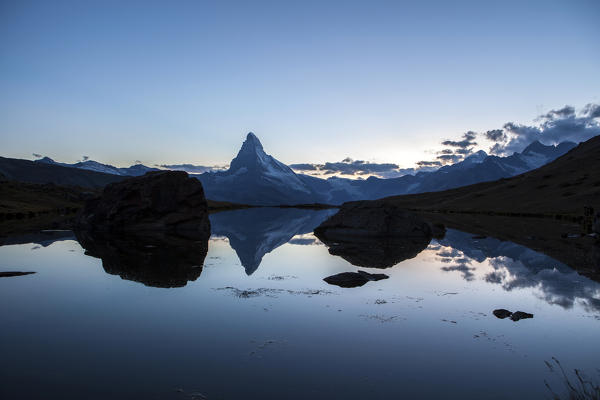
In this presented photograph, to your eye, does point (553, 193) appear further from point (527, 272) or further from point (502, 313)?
point (502, 313)

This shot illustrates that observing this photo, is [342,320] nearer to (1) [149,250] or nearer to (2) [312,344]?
(2) [312,344]

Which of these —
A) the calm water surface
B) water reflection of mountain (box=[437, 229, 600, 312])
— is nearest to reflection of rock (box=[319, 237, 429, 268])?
the calm water surface

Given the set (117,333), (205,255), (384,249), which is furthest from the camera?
(384,249)

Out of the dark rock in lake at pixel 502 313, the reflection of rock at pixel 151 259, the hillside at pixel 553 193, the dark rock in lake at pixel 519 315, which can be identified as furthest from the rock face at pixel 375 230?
the hillside at pixel 553 193

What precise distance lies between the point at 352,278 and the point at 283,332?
28.9 ft

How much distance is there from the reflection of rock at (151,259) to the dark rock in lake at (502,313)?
577 inches

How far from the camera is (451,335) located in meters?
13.1

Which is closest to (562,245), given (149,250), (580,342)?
(580,342)

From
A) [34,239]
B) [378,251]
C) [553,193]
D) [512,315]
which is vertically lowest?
[34,239]

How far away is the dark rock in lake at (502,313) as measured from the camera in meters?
15.2

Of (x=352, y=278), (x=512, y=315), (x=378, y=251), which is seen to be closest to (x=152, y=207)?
(x=378, y=251)

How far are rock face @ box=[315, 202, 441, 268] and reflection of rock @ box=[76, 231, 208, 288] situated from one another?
13110mm

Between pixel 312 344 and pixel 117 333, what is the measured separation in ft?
21.2

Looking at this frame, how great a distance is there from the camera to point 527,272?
24359 mm
